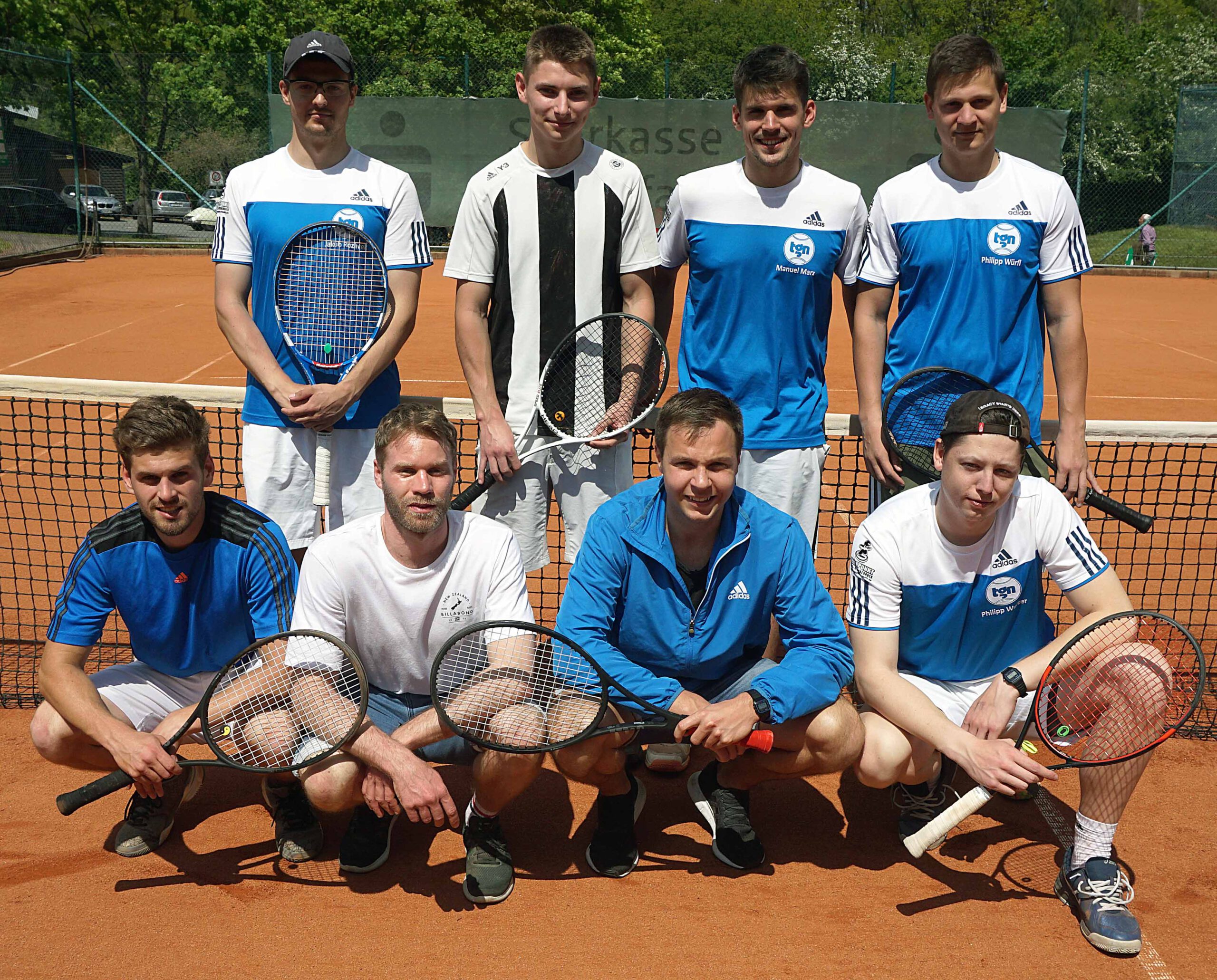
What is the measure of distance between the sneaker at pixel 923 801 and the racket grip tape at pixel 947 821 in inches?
24.1

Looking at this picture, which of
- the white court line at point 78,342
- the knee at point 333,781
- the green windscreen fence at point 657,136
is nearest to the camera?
the knee at point 333,781

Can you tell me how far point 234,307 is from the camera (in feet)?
12.4

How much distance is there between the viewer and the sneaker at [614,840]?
10.8ft

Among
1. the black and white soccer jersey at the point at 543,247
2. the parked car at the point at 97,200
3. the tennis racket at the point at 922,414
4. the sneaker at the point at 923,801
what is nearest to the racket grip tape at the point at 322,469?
the black and white soccer jersey at the point at 543,247

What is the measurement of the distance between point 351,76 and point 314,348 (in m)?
1.00

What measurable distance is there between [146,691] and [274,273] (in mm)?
1480

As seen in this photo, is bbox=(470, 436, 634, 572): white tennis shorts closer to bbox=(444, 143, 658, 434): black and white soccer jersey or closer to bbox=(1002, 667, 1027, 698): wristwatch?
bbox=(444, 143, 658, 434): black and white soccer jersey

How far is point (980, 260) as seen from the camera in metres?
3.59

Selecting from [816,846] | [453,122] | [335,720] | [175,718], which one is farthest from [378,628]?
[453,122]

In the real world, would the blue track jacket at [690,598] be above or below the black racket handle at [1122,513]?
below

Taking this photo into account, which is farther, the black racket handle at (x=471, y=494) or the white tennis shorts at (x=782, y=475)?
the white tennis shorts at (x=782, y=475)

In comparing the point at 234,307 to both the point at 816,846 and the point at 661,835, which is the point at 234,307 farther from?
the point at 816,846

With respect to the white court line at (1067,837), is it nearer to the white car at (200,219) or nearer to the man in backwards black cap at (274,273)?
the man in backwards black cap at (274,273)

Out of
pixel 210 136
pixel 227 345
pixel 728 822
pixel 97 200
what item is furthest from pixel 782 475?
pixel 97 200
